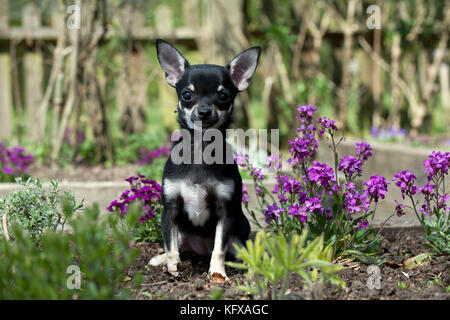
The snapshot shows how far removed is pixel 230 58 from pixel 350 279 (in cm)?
471

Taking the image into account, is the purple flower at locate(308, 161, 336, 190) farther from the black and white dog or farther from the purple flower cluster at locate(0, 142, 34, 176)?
the purple flower cluster at locate(0, 142, 34, 176)

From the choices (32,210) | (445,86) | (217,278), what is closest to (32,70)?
(32,210)

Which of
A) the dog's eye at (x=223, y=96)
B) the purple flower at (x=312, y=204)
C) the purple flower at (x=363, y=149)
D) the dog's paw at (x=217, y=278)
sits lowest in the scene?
the dog's paw at (x=217, y=278)

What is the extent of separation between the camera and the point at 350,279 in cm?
273

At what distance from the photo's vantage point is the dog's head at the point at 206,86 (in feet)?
8.86

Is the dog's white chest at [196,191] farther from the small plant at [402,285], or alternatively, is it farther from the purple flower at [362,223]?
the small plant at [402,285]

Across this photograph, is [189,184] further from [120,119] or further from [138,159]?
[120,119]

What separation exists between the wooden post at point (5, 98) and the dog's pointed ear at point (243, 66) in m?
5.16

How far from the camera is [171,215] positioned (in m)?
2.83

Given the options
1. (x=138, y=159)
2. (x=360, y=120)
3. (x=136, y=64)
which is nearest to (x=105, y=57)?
(x=136, y=64)

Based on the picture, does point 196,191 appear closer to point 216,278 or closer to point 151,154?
point 216,278

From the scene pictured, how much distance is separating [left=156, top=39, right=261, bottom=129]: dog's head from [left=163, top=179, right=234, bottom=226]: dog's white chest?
320 millimetres

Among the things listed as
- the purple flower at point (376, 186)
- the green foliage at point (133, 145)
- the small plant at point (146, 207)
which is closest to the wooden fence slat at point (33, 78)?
the green foliage at point (133, 145)

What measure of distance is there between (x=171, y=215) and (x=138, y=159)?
3.18 metres
